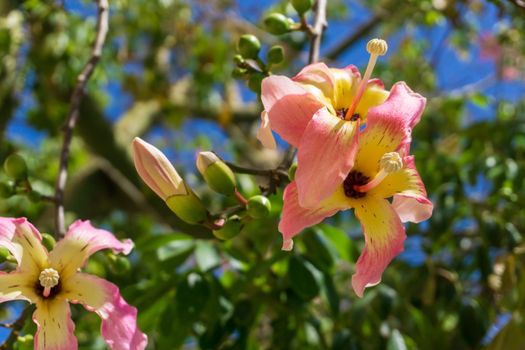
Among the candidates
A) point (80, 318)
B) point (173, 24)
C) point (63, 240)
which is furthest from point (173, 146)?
point (63, 240)

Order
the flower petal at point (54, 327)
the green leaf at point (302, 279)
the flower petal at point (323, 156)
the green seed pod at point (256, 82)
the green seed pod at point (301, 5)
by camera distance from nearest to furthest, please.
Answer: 1. the flower petal at point (323, 156)
2. the flower petal at point (54, 327)
3. the green seed pod at point (256, 82)
4. the green seed pod at point (301, 5)
5. the green leaf at point (302, 279)

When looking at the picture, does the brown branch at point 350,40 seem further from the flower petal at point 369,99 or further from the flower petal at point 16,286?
the flower petal at point 16,286

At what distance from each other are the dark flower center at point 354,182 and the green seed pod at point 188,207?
166mm

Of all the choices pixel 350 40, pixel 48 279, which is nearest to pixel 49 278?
pixel 48 279

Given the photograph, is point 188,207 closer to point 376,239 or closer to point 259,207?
point 259,207

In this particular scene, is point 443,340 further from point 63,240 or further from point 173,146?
point 173,146

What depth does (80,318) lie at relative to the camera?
158 centimetres

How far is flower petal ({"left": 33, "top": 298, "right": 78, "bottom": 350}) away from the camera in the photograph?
858mm

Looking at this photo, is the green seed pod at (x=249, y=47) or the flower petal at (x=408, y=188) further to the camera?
the green seed pod at (x=249, y=47)

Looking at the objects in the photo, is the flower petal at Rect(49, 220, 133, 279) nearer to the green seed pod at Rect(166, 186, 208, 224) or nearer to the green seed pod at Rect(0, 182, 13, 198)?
the green seed pod at Rect(166, 186, 208, 224)

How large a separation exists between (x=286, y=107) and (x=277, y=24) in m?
0.35

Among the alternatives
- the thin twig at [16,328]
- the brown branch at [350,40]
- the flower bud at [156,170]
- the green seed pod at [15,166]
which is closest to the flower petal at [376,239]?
the flower bud at [156,170]

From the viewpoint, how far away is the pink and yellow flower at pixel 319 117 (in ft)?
2.49

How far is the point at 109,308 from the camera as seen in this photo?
2.97ft
